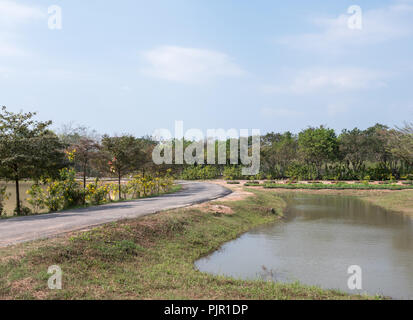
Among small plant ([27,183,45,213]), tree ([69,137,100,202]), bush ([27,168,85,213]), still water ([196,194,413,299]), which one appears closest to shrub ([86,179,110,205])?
bush ([27,168,85,213])

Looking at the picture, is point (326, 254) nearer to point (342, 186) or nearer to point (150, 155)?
point (150, 155)

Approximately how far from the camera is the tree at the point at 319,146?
44062 mm

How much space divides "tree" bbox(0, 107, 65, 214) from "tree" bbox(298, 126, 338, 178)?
112ft

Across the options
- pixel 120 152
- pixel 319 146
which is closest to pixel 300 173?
pixel 319 146

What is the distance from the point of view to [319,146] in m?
44.0

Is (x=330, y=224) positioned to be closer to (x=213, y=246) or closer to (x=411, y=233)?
(x=411, y=233)

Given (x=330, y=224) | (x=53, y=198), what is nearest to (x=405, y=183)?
(x=330, y=224)

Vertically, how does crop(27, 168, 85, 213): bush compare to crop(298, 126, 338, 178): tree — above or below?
below

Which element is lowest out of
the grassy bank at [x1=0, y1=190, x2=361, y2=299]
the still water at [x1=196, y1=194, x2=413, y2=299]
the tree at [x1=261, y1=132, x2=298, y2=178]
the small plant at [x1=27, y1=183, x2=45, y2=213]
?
the still water at [x1=196, y1=194, x2=413, y2=299]

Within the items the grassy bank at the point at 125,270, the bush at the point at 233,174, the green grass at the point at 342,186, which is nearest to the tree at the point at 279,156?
the bush at the point at 233,174

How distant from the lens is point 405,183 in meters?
35.9

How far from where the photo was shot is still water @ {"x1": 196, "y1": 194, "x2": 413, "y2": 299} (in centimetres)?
893

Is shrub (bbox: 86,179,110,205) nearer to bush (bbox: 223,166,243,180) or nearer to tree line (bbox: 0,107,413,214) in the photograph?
tree line (bbox: 0,107,413,214)

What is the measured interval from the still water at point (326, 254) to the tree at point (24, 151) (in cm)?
803
